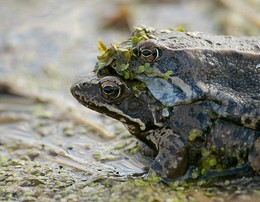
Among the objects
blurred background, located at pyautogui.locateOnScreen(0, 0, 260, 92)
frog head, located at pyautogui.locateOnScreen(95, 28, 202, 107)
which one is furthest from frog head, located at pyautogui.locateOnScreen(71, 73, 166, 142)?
blurred background, located at pyautogui.locateOnScreen(0, 0, 260, 92)

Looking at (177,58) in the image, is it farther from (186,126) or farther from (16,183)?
(16,183)

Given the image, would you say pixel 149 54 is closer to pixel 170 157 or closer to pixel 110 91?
pixel 110 91

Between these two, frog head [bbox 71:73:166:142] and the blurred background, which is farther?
the blurred background

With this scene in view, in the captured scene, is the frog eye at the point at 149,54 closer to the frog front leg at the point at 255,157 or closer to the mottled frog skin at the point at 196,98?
the mottled frog skin at the point at 196,98

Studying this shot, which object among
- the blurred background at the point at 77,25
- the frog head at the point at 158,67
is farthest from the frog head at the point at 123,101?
the blurred background at the point at 77,25

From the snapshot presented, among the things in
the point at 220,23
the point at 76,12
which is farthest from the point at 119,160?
the point at 76,12

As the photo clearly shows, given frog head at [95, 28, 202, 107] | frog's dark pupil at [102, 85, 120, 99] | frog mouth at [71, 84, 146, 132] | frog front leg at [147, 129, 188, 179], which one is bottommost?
frog front leg at [147, 129, 188, 179]

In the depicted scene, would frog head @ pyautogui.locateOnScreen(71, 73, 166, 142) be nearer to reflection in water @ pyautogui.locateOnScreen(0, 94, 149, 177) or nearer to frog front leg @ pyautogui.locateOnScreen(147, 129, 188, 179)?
frog front leg @ pyautogui.locateOnScreen(147, 129, 188, 179)
